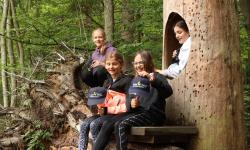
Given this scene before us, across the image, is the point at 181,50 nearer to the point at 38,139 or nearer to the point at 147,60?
the point at 147,60

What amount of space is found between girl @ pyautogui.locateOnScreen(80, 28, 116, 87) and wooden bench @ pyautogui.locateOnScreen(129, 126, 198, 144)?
49.3 inches

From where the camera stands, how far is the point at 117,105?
15.6 feet

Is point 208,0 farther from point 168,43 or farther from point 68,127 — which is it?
point 68,127

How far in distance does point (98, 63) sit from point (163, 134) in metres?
1.79

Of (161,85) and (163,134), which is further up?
(161,85)

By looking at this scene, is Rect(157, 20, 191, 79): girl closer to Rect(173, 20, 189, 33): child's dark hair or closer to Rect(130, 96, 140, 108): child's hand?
Rect(173, 20, 189, 33): child's dark hair

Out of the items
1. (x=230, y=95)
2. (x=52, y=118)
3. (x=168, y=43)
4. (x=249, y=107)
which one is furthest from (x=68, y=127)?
(x=249, y=107)

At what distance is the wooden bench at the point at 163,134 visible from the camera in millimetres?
4391

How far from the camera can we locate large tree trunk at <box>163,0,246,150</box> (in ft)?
16.0

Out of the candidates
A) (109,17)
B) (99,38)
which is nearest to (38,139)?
(99,38)

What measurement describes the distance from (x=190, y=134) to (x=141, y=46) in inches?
182

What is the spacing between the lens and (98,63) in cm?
589

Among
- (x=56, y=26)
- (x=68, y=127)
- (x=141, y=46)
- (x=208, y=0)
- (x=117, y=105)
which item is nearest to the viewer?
(x=117, y=105)

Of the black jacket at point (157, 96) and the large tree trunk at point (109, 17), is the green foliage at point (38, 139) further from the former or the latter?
the large tree trunk at point (109, 17)
